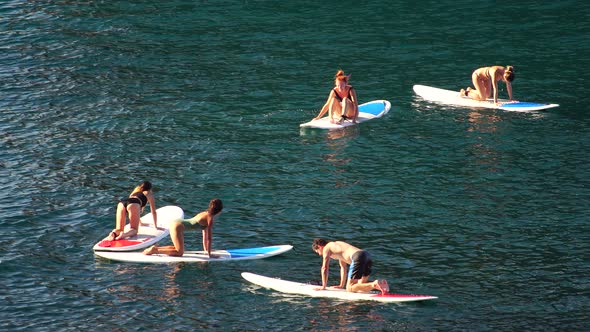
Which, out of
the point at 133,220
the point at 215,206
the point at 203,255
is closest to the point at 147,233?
the point at 133,220

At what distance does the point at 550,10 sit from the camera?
2271 inches

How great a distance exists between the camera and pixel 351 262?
1077 inches

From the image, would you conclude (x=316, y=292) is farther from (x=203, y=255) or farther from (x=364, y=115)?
→ (x=364, y=115)

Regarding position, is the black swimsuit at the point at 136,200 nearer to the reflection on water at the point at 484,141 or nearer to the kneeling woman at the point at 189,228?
the kneeling woman at the point at 189,228

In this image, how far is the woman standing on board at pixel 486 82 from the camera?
42844mm

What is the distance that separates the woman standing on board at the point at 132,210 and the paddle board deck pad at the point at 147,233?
210 millimetres

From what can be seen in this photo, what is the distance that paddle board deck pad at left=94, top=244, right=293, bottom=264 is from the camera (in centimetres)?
2992

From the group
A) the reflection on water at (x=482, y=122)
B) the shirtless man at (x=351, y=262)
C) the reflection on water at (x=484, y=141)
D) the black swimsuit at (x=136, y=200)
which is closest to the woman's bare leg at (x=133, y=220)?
the black swimsuit at (x=136, y=200)

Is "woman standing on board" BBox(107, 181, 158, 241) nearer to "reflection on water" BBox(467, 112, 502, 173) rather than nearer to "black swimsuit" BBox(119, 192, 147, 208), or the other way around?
"black swimsuit" BBox(119, 192, 147, 208)

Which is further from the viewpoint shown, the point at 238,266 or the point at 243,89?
the point at 243,89

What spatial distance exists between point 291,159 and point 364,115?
5.47 metres

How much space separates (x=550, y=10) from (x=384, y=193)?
27.5m

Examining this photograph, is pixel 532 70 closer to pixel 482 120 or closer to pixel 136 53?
pixel 482 120

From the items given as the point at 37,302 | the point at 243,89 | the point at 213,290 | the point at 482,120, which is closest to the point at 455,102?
the point at 482,120
